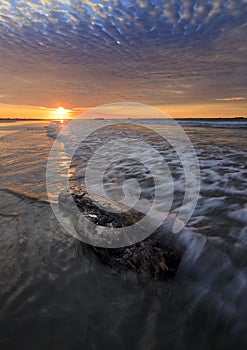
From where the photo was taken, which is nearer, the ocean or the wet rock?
the ocean

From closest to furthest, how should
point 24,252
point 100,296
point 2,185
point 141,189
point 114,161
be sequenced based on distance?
1. point 100,296
2. point 24,252
3. point 141,189
4. point 2,185
5. point 114,161

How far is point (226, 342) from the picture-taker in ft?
5.73

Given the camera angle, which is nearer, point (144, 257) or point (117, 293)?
point (117, 293)

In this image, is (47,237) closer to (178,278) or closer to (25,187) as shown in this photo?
(178,278)

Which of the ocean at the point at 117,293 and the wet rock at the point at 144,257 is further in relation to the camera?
the wet rock at the point at 144,257

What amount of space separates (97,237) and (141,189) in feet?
7.74

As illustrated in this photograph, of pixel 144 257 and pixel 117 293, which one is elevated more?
pixel 144 257

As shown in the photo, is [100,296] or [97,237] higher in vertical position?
[97,237]

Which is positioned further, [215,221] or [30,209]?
[30,209]

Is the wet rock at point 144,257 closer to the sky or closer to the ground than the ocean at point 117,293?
closer to the sky

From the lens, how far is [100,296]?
213 centimetres

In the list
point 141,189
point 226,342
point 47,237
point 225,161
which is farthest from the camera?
point 225,161

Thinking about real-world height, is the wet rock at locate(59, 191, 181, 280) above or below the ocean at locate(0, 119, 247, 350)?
above

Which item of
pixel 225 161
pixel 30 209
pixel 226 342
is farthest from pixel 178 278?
pixel 225 161
